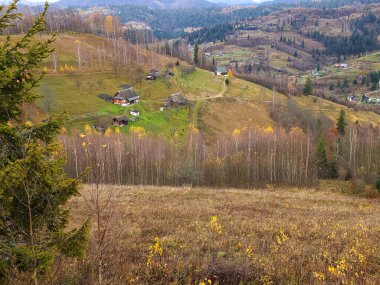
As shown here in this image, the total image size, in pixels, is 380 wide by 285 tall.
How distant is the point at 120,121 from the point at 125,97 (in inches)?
495

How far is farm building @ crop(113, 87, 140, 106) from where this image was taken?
280 feet

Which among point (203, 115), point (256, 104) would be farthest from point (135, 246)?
point (256, 104)

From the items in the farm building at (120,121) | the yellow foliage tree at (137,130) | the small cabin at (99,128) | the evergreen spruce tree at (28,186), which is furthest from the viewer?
the farm building at (120,121)

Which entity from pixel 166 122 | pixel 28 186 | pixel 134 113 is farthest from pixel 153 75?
pixel 28 186

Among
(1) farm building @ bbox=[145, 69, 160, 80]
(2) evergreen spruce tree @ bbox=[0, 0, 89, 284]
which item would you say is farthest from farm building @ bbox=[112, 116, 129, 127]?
(2) evergreen spruce tree @ bbox=[0, 0, 89, 284]

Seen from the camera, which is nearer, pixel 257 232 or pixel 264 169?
pixel 257 232

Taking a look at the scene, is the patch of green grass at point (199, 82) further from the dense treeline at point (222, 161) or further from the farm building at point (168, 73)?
the dense treeline at point (222, 161)

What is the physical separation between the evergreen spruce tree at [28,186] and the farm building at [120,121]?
6760 cm

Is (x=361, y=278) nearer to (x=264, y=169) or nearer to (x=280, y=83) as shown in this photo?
(x=264, y=169)

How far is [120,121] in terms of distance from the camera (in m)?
74.9

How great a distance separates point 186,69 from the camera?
12550cm

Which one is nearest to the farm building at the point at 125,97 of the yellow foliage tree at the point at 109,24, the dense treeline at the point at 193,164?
the dense treeline at the point at 193,164

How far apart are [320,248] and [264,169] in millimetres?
44297

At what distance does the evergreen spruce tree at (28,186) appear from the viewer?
6.42 meters
